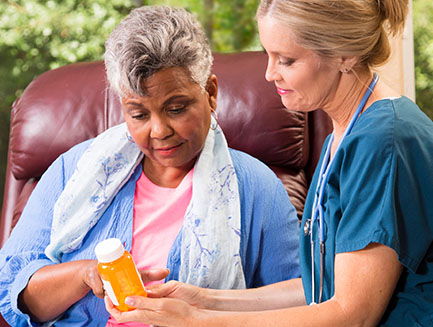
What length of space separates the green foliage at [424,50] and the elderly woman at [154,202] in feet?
5.65

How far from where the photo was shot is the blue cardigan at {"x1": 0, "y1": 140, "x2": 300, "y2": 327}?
1.48m

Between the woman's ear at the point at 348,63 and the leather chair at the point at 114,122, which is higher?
the woman's ear at the point at 348,63

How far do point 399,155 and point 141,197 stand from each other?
2.81 feet

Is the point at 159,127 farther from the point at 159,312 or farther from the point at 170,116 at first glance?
the point at 159,312

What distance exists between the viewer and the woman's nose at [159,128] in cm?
137

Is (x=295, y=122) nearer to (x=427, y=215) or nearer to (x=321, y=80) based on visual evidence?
(x=321, y=80)

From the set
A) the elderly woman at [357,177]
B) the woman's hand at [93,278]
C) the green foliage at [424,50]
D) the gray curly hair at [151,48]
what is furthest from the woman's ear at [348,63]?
the green foliage at [424,50]

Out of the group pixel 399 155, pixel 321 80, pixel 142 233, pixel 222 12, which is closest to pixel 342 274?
pixel 399 155

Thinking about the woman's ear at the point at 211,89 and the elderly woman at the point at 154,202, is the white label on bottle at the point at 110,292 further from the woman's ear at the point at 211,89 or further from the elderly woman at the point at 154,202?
the woman's ear at the point at 211,89

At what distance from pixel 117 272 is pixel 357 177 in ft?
1.69

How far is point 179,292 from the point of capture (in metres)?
1.34

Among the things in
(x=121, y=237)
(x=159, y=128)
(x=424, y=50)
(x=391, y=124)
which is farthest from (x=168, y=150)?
(x=424, y=50)

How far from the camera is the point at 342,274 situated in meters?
0.99

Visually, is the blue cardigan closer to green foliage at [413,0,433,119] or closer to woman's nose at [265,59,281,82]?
woman's nose at [265,59,281,82]
